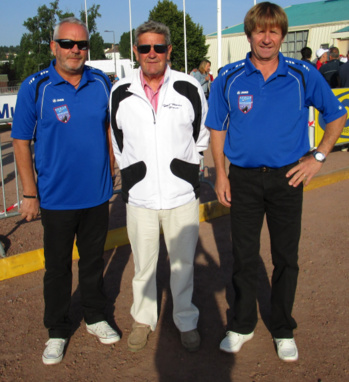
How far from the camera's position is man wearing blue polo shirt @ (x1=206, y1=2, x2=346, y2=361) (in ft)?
8.71

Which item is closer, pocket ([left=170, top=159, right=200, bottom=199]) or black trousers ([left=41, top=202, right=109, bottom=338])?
pocket ([left=170, top=159, right=200, bottom=199])

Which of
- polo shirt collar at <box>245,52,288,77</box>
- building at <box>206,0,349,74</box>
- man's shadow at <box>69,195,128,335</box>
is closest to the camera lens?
polo shirt collar at <box>245,52,288,77</box>

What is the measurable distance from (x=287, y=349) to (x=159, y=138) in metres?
1.79

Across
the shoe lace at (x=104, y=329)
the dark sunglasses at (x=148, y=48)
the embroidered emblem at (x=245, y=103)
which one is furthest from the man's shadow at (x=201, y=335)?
the dark sunglasses at (x=148, y=48)

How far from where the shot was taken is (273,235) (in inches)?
116

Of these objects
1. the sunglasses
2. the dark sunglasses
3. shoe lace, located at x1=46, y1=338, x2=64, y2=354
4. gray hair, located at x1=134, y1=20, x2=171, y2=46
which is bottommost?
shoe lace, located at x1=46, y1=338, x2=64, y2=354

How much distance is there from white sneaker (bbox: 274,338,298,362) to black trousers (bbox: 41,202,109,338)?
1.41 meters

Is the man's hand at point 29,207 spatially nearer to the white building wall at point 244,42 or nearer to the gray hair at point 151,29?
the gray hair at point 151,29

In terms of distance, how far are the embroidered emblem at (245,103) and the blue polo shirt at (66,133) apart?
0.98 metres

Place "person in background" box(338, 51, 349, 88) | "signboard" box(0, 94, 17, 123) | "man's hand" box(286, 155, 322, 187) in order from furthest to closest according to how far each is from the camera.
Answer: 1. "person in background" box(338, 51, 349, 88)
2. "signboard" box(0, 94, 17, 123)
3. "man's hand" box(286, 155, 322, 187)

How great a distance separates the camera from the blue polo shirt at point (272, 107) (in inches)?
105

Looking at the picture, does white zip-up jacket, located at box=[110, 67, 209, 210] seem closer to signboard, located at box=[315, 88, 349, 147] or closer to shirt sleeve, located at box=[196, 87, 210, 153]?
shirt sleeve, located at box=[196, 87, 210, 153]

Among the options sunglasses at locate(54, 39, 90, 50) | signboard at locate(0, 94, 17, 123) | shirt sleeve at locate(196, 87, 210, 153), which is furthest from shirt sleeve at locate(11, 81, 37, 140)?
signboard at locate(0, 94, 17, 123)

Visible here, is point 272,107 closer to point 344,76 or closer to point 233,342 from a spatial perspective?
point 233,342
